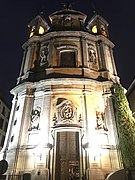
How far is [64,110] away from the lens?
54.7ft

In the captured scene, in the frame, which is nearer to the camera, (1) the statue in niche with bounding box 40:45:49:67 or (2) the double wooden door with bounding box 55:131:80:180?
(2) the double wooden door with bounding box 55:131:80:180

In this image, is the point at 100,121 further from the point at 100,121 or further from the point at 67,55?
the point at 67,55

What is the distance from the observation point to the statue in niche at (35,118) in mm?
16547

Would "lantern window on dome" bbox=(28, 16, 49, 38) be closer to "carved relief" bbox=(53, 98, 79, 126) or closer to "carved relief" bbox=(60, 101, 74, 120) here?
"carved relief" bbox=(53, 98, 79, 126)

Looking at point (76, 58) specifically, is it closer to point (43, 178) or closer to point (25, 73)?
point (25, 73)

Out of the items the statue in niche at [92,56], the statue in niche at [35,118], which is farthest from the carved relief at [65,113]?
the statue in niche at [92,56]

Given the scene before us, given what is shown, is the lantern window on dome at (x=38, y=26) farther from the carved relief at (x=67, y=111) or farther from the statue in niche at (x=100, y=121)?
the statue in niche at (x=100, y=121)

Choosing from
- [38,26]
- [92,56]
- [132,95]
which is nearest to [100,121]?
[132,95]

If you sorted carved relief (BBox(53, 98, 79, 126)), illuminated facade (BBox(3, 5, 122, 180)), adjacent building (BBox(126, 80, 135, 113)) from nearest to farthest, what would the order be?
illuminated facade (BBox(3, 5, 122, 180))
carved relief (BBox(53, 98, 79, 126))
adjacent building (BBox(126, 80, 135, 113))

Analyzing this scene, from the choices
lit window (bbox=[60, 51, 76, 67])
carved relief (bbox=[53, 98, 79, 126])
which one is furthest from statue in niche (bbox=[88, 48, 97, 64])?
carved relief (bbox=[53, 98, 79, 126])

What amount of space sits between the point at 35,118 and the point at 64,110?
266 centimetres

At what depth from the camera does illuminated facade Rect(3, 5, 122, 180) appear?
48.4 ft

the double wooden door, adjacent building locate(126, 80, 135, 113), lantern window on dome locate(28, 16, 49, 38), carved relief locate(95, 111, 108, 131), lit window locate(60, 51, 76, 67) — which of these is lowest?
the double wooden door

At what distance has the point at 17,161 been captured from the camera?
1504 cm
